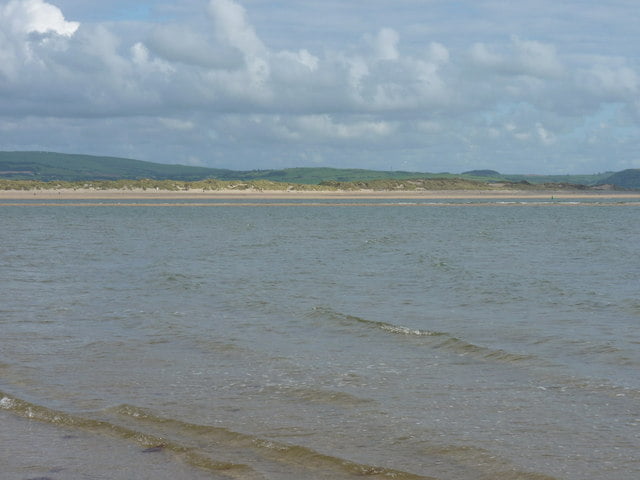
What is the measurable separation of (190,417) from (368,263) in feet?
72.9

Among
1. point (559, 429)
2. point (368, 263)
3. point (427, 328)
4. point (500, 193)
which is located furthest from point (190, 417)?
point (500, 193)

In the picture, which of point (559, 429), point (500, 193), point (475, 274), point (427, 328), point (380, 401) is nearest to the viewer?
point (559, 429)

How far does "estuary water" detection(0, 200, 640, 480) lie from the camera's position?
341 inches

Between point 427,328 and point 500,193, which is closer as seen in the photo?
point 427,328

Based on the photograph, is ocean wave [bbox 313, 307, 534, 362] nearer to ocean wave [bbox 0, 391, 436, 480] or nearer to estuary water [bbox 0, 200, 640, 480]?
estuary water [bbox 0, 200, 640, 480]

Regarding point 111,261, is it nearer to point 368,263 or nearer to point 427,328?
point 368,263

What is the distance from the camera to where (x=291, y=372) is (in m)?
12.7

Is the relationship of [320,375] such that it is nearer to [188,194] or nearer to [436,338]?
[436,338]

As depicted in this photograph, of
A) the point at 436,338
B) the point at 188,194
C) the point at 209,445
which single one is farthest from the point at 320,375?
the point at 188,194

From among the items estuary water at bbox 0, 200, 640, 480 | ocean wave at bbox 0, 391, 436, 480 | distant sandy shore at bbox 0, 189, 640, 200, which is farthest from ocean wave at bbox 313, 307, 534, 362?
distant sandy shore at bbox 0, 189, 640, 200

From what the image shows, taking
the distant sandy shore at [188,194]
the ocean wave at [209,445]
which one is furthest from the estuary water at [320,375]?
the distant sandy shore at [188,194]

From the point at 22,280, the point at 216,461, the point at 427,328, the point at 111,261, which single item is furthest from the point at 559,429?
the point at 111,261

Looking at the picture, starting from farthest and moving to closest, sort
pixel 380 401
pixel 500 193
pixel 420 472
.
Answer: pixel 500 193 → pixel 380 401 → pixel 420 472

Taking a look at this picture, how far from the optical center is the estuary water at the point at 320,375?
8672 millimetres
